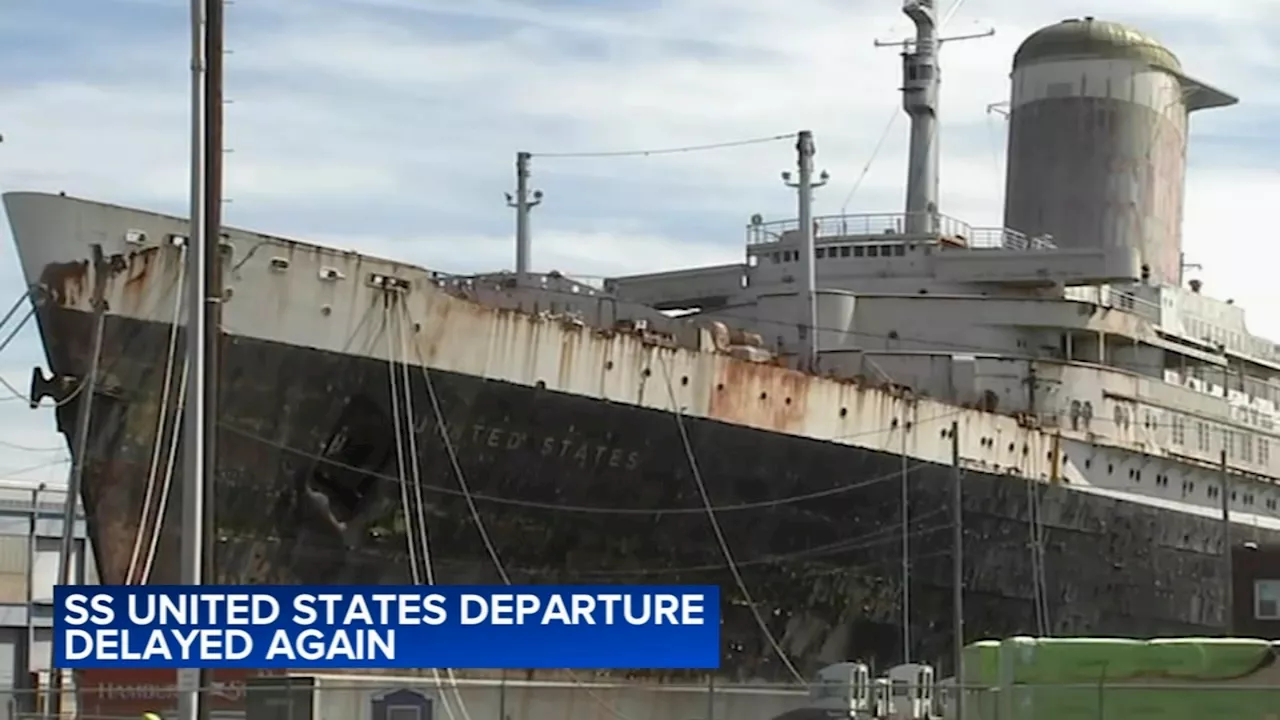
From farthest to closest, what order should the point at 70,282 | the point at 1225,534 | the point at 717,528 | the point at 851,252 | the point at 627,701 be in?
the point at 851,252 → the point at 1225,534 → the point at 717,528 → the point at 627,701 → the point at 70,282

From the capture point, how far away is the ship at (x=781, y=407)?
84.3ft

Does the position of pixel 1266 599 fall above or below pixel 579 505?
below

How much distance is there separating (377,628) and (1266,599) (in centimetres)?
1760

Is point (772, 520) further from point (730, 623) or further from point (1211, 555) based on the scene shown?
point (1211, 555)

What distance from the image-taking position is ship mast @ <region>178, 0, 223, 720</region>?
59.4ft

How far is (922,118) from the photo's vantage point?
139 feet

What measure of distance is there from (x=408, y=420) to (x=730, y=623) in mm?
6606

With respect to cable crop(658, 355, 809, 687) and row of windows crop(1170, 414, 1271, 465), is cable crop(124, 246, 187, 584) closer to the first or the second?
cable crop(658, 355, 809, 687)

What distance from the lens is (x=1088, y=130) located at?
47.3 m

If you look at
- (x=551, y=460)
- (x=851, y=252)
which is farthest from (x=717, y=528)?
(x=851, y=252)

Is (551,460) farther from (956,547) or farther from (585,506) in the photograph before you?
(956,547)

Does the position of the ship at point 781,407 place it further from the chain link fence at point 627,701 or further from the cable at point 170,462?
the chain link fence at point 627,701

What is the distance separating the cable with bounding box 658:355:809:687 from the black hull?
96 millimetres

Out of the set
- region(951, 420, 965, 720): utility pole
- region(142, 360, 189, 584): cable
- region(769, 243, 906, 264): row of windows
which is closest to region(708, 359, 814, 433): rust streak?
region(951, 420, 965, 720): utility pole
